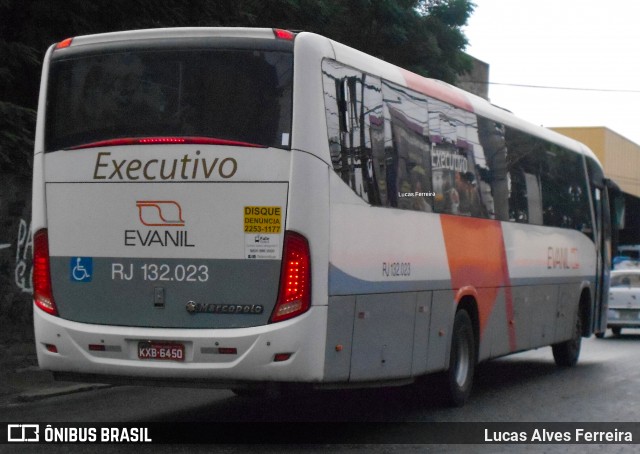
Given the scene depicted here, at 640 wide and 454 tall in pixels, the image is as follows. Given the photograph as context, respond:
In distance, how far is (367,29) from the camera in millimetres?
23969

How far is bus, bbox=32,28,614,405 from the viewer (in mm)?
9180

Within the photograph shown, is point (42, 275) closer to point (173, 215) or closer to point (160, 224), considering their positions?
point (160, 224)

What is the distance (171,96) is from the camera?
955cm

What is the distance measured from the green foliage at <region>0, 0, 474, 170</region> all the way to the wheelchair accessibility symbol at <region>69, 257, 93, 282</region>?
656 cm

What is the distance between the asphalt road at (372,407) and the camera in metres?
10.8

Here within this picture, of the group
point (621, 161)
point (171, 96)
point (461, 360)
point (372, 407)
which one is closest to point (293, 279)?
point (171, 96)

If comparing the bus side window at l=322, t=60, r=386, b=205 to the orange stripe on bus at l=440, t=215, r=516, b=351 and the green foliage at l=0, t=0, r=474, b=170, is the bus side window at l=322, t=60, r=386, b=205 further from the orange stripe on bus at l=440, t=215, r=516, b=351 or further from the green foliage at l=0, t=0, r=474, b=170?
the green foliage at l=0, t=0, r=474, b=170

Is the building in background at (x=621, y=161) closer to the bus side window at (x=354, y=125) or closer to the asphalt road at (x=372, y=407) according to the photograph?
the asphalt road at (x=372, y=407)

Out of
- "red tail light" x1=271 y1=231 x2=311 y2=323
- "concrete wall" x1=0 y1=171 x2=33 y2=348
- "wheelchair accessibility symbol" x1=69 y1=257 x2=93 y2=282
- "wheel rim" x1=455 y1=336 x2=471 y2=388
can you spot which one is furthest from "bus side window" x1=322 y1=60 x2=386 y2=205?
"concrete wall" x1=0 y1=171 x2=33 y2=348

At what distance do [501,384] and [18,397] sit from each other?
19.5ft

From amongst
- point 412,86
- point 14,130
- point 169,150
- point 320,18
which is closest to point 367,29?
point 320,18

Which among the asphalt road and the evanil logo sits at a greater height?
the evanil logo

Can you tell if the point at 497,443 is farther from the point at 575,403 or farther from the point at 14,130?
the point at 14,130

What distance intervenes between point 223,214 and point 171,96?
1.06 metres
